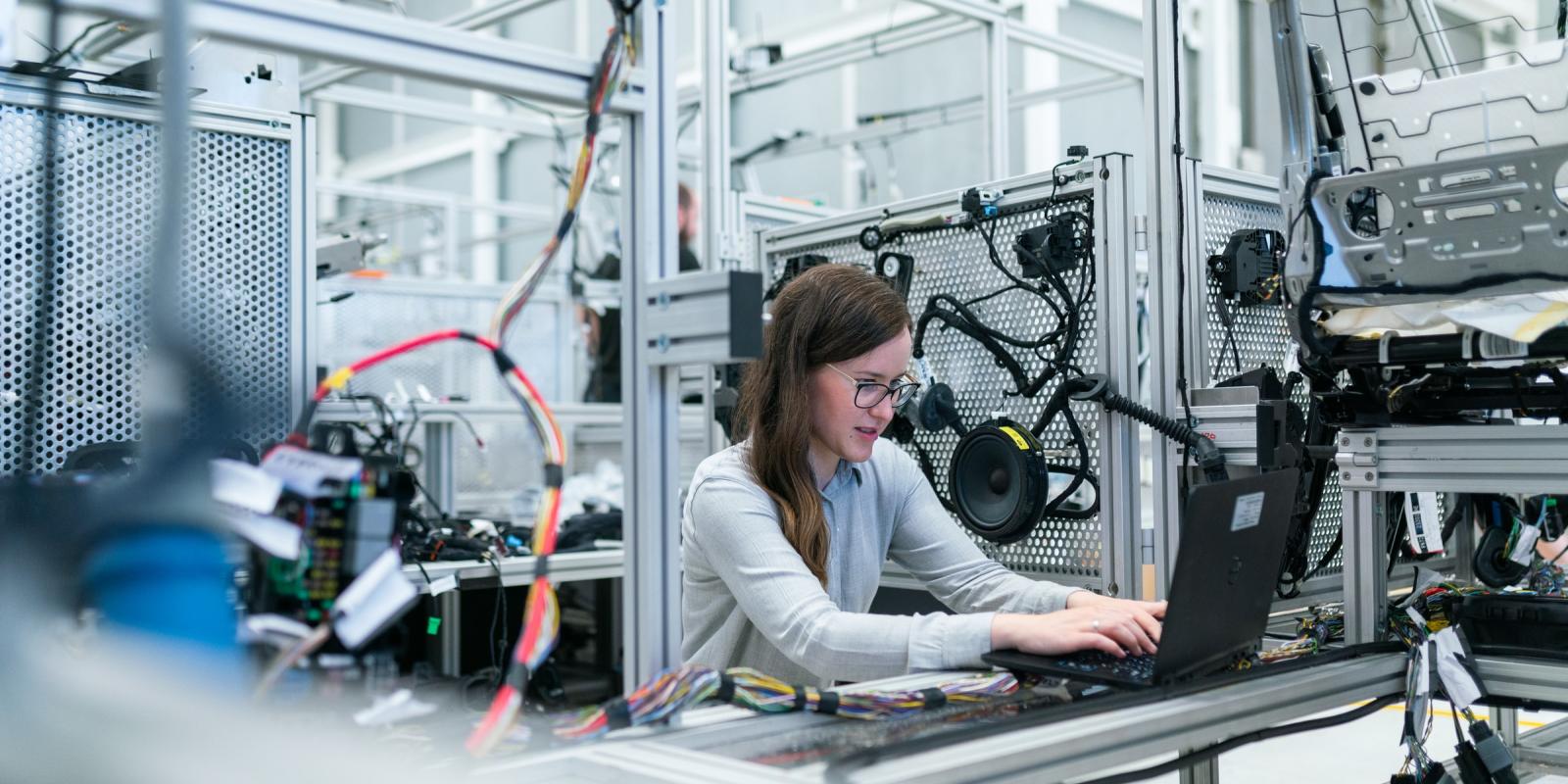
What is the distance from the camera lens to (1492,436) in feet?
4.22

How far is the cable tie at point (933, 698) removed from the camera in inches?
40.2

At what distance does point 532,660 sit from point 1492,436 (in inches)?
39.6

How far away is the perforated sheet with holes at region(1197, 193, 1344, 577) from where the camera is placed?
5.72ft

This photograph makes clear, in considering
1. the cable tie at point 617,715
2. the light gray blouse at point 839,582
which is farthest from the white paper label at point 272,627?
the light gray blouse at point 839,582

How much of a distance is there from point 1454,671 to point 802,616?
2.18ft

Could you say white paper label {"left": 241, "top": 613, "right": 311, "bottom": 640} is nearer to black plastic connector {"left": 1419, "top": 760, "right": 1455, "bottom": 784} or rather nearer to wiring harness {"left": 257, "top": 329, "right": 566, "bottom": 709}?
wiring harness {"left": 257, "top": 329, "right": 566, "bottom": 709}

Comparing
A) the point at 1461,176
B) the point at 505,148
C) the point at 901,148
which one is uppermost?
the point at 505,148

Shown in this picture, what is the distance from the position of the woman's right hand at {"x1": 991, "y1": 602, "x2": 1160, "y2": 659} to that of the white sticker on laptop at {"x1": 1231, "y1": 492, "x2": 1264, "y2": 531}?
14 cm

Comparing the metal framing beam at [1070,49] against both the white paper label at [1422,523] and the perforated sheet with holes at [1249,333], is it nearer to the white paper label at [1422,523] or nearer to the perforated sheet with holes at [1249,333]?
the perforated sheet with holes at [1249,333]

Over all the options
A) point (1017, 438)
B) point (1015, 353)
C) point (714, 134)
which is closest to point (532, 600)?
point (1017, 438)

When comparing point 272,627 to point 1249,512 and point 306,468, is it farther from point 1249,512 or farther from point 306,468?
point 1249,512

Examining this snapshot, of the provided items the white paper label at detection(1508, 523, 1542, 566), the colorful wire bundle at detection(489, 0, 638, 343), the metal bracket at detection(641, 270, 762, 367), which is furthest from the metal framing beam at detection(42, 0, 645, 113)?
the white paper label at detection(1508, 523, 1542, 566)

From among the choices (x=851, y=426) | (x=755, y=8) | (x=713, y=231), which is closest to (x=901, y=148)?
(x=755, y=8)

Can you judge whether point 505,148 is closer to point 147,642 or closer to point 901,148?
point 901,148
